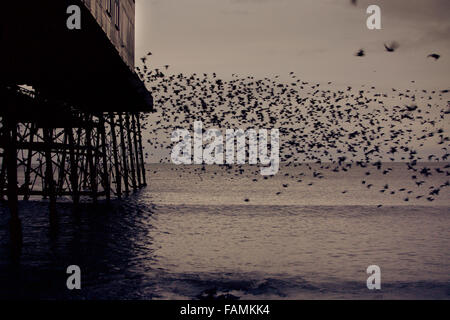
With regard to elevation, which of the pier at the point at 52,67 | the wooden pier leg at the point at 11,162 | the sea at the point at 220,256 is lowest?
the sea at the point at 220,256

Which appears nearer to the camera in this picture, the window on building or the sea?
the sea

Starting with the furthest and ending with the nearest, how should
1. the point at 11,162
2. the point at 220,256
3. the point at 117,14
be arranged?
the point at 117,14, the point at 220,256, the point at 11,162

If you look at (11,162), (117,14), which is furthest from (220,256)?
(117,14)

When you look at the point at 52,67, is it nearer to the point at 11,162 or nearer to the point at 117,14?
the point at 11,162

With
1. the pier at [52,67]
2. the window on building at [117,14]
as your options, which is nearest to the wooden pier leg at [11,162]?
the pier at [52,67]

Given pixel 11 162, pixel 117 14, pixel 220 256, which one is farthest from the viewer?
pixel 117 14

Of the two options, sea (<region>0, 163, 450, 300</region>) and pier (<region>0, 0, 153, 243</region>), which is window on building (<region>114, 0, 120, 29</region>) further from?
sea (<region>0, 163, 450, 300</region>)

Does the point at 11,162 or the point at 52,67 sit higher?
the point at 52,67

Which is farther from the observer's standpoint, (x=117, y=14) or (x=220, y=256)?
(x=117, y=14)

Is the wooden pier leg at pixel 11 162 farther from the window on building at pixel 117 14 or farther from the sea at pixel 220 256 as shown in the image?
the window on building at pixel 117 14

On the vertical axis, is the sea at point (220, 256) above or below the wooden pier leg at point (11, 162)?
below

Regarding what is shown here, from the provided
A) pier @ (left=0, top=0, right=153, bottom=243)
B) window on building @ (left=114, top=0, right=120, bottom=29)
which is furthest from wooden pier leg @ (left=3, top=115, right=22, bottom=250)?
window on building @ (left=114, top=0, right=120, bottom=29)

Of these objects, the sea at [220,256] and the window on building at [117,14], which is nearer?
the sea at [220,256]
